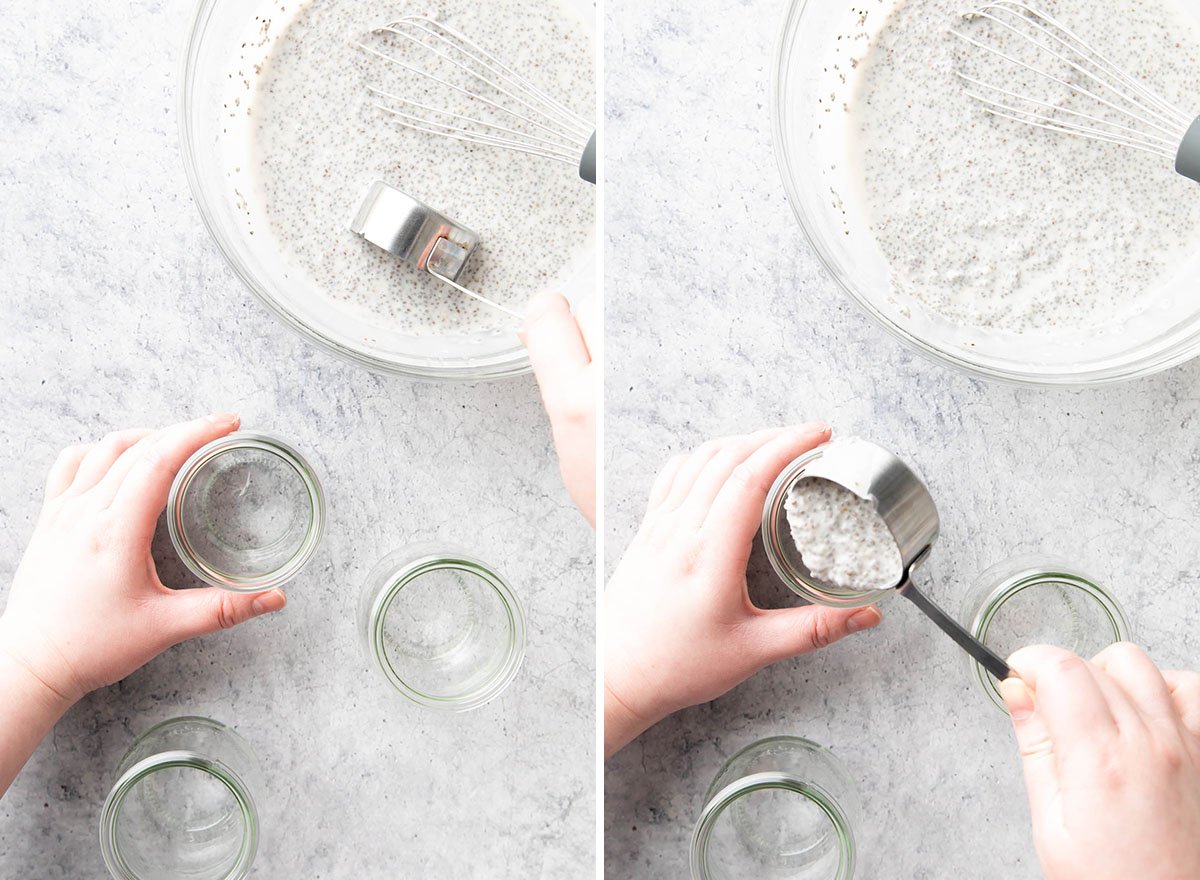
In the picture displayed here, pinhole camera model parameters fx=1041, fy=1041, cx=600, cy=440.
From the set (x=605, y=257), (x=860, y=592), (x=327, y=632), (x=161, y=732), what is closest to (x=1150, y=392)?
(x=860, y=592)

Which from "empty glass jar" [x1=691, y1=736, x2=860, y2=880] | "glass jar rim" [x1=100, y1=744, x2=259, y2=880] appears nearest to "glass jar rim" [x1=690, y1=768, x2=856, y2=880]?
"empty glass jar" [x1=691, y1=736, x2=860, y2=880]

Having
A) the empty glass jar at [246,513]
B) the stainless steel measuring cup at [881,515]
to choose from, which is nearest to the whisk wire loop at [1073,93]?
the stainless steel measuring cup at [881,515]

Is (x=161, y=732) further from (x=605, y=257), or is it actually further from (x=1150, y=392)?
(x=1150, y=392)

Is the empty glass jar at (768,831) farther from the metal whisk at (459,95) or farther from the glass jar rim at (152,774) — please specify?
the metal whisk at (459,95)

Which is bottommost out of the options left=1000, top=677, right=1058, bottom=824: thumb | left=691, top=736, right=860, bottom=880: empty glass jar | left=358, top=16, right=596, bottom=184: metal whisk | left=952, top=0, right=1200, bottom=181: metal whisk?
left=691, top=736, right=860, bottom=880: empty glass jar

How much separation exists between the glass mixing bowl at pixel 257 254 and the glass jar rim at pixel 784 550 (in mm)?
155

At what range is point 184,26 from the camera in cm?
64

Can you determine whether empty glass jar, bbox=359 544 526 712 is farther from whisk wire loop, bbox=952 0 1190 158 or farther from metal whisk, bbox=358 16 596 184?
whisk wire loop, bbox=952 0 1190 158

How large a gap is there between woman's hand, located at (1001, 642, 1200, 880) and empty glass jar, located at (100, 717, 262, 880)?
0.42 m

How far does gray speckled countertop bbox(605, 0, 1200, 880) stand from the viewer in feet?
1.86

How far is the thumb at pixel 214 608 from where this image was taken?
0.59 m

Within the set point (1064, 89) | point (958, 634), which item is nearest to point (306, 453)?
point (958, 634)

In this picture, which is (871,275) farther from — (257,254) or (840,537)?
(257,254)

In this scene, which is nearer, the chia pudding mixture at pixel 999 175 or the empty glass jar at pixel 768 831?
the empty glass jar at pixel 768 831
